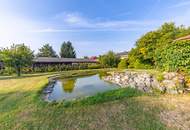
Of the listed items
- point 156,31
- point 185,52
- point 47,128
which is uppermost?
point 156,31

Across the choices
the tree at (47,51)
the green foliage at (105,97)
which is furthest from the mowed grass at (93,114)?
the tree at (47,51)

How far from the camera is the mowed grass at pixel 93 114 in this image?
13.7 ft

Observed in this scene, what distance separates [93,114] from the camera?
4.93 meters

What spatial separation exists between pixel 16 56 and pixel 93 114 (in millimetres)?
16536

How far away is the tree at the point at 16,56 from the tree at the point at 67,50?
117 ft

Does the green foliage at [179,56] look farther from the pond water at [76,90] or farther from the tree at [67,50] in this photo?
the tree at [67,50]

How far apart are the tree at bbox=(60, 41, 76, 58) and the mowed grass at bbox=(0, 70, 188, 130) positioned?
49.5 m

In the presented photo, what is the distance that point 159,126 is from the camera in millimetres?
3957

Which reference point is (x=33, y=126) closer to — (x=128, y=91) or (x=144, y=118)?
(x=144, y=118)

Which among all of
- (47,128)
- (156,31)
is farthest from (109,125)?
(156,31)

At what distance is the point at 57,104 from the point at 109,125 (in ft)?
8.62

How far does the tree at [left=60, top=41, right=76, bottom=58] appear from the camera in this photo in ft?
181

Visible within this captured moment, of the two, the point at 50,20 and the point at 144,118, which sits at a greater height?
the point at 50,20

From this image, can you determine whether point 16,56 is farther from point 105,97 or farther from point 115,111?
point 115,111
